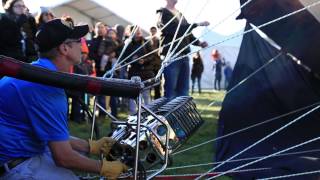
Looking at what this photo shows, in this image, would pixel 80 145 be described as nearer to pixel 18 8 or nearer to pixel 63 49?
pixel 63 49

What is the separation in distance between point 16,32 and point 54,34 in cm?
263

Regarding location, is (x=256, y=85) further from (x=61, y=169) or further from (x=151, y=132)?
(x=61, y=169)

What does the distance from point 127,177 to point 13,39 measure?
2710mm

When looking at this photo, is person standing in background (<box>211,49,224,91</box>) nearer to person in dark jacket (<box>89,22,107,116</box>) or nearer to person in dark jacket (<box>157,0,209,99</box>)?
person in dark jacket (<box>89,22,107,116</box>)

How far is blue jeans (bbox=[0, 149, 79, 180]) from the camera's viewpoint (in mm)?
2203

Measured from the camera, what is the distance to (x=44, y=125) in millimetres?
2164

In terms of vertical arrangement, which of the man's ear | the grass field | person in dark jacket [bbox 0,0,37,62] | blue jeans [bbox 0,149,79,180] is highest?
person in dark jacket [bbox 0,0,37,62]

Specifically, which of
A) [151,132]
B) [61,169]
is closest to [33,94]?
[61,169]

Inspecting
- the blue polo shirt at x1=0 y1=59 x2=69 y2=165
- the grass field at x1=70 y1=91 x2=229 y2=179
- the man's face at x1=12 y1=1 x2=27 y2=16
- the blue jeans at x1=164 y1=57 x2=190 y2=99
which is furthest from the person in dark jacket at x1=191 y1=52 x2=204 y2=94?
the blue polo shirt at x1=0 y1=59 x2=69 y2=165

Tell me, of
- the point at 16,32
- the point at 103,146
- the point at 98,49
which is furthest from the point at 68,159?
the point at 98,49

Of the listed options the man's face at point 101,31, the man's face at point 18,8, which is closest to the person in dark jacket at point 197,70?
the man's face at point 101,31

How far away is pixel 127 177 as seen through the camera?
250 cm

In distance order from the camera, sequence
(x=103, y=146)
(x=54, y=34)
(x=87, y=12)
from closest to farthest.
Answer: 1. (x=54, y=34)
2. (x=103, y=146)
3. (x=87, y=12)

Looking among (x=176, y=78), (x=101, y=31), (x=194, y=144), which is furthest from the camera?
(x=101, y=31)
